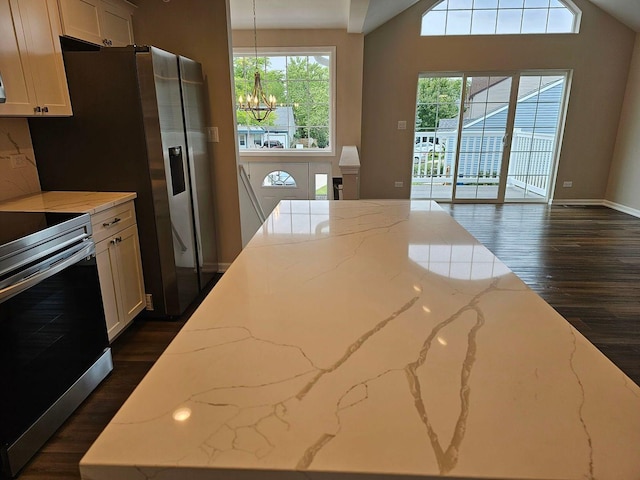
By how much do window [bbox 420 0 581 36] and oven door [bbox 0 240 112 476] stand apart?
19.4 feet

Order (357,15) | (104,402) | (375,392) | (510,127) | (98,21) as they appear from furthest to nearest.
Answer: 1. (510,127)
2. (357,15)
3. (98,21)
4. (104,402)
5. (375,392)

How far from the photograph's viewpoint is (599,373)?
0.76 metres

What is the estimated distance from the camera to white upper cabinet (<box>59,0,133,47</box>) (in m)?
2.40

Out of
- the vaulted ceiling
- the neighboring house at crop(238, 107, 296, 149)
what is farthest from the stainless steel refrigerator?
the neighboring house at crop(238, 107, 296, 149)

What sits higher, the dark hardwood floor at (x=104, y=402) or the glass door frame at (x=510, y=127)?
the glass door frame at (x=510, y=127)

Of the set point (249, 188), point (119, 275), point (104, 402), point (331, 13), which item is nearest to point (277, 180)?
point (331, 13)

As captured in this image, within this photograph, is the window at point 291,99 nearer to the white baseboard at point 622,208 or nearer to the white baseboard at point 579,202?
the white baseboard at point 579,202

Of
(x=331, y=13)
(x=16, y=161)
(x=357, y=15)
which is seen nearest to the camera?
(x=16, y=161)

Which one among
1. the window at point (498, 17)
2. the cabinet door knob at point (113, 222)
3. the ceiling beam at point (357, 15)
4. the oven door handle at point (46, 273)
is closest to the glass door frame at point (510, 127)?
the window at point (498, 17)

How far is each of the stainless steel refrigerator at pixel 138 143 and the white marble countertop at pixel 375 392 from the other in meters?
1.80

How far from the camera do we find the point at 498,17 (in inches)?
240

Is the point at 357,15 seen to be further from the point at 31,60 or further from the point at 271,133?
the point at 31,60

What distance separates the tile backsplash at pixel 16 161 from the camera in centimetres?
238

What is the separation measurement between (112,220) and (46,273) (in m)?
0.69
